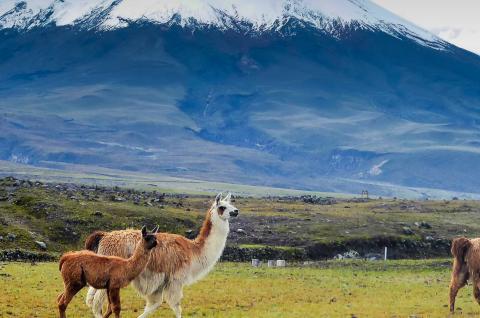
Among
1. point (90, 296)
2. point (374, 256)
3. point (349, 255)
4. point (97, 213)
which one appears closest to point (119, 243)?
point (90, 296)

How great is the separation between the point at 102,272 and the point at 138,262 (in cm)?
98

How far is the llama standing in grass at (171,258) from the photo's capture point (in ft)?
78.9

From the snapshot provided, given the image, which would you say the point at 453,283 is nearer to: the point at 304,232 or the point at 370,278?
the point at 370,278

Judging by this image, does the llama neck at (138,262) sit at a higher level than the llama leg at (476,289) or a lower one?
higher

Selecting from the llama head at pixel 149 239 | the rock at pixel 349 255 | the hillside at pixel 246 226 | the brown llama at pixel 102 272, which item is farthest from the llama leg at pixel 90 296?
the rock at pixel 349 255

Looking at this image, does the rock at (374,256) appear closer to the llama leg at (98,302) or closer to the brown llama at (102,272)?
the llama leg at (98,302)

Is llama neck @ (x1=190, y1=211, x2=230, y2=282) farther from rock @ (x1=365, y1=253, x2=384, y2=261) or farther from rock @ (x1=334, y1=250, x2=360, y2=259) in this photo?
rock @ (x1=365, y1=253, x2=384, y2=261)

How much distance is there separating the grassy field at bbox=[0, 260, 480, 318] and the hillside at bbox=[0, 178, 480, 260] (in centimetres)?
821

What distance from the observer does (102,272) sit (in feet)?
75.3

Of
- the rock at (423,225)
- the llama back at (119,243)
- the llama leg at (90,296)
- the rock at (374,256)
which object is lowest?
the llama leg at (90,296)

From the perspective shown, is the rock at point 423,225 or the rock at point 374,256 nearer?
the rock at point 374,256

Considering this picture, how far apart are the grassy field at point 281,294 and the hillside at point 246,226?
821 centimetres

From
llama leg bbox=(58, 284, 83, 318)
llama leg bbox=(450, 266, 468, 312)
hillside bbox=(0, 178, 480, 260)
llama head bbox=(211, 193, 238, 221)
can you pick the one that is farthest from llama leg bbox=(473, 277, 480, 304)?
hillside bbox=(0, 178, 480, 260)

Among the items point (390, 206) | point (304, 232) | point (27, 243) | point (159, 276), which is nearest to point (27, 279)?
point (159, 276)
